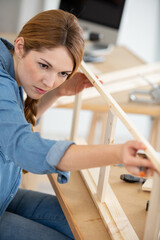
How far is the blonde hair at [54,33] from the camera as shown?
0.83m

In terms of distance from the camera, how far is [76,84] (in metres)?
1.12

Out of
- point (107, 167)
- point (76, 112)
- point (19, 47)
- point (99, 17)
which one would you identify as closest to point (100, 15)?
point (99, 17)

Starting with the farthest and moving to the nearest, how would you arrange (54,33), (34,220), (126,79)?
1. (126,79)
2. (34,220)
3. (54,33)

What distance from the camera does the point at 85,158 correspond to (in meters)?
0.68

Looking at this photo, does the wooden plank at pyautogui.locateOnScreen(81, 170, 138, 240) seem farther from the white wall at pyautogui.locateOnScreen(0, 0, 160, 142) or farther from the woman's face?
the white wall at pyautogui.locateOnScreen(0, 0, 160, 142)

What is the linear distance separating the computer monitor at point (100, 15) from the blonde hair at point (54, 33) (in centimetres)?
128

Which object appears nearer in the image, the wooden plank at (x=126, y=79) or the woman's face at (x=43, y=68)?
the woman's face at (x=43, y=68)

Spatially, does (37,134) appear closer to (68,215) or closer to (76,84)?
(68,215)

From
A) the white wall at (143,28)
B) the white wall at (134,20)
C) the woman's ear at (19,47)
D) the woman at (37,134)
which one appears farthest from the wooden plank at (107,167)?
the white wall at (143,28)

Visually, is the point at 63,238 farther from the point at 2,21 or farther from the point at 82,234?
the point at 2,21

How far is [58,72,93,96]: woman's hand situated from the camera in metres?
1.11

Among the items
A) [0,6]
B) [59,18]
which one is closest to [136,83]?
[59,18]

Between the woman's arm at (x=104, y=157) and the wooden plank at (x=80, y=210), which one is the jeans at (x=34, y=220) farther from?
the woman's arm at (x=104, y=157)

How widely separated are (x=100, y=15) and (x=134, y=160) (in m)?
1.69
